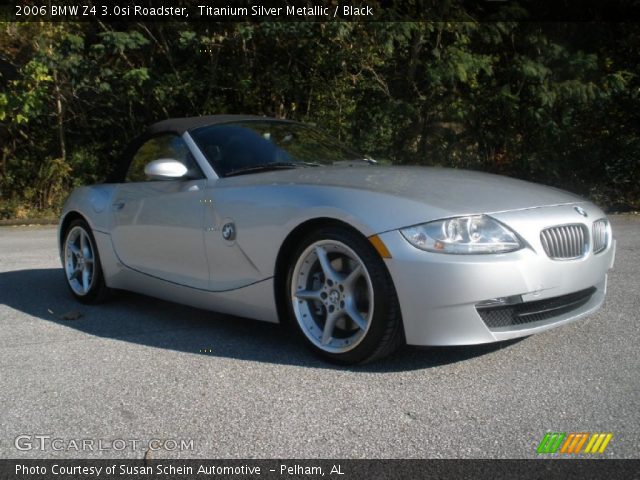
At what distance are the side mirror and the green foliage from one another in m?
8.74

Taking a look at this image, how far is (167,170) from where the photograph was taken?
14.8 feet

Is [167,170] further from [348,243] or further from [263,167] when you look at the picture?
[348,243]

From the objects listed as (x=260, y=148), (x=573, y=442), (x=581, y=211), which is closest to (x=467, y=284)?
(x=573, y=442)

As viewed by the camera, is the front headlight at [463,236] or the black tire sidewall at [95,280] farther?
the black tire sidewall at [95,280]

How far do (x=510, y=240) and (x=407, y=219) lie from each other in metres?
0.48

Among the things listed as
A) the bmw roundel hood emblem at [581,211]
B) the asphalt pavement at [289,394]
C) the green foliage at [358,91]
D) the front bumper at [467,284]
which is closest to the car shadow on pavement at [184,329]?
the asphalt pavement at [289,394]

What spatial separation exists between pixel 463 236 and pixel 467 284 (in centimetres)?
23

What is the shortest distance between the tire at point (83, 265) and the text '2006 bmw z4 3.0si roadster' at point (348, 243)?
487mm

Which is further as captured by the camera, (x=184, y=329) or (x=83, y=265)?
(x=83, y=265)

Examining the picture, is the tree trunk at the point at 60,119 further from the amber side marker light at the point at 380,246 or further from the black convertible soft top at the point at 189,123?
the amber side marker light at the point at 380,246

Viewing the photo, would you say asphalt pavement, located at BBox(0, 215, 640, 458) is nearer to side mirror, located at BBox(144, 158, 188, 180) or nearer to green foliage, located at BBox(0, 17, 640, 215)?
side mirror, located at BBox(144, 158, 188, 180)

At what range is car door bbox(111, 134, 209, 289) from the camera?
4.45 meters

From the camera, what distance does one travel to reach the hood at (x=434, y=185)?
11.8 feet

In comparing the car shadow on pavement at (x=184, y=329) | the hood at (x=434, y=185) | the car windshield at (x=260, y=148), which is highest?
the car windshield at (x=260, y=148)
